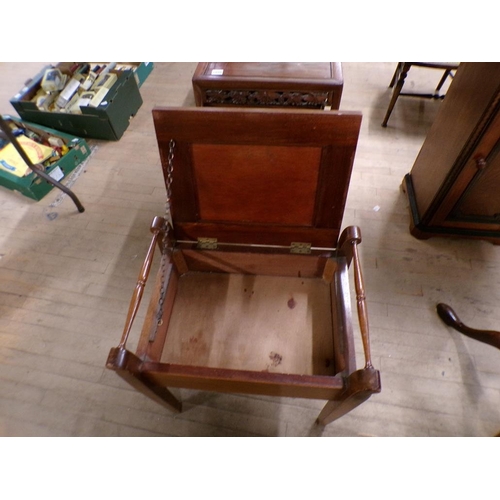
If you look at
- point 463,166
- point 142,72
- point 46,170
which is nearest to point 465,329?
point 463,166

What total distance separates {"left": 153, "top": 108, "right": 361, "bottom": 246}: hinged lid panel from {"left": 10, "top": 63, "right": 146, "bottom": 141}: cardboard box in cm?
169

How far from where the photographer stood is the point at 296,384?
0.73m

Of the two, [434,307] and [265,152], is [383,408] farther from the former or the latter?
[265,152]

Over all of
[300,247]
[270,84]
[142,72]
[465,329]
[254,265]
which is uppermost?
[270,84]

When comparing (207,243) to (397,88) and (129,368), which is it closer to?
(129,368)

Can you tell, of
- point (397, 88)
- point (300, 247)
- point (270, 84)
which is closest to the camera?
point (300, 247)

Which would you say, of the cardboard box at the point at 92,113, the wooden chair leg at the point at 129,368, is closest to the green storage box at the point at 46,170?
the cardboard box at the point at 92,113

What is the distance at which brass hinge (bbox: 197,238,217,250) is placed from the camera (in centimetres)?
107

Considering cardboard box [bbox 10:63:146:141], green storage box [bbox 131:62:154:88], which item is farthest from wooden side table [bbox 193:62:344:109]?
green storage box [bbox 131:62:154:88]

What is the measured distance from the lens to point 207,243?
1080 millimetres

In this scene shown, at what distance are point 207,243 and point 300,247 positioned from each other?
1.07 ft

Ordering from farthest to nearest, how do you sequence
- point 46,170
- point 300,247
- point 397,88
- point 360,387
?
point 397,88 → point 46,170 → point 300,247 → point 360,387

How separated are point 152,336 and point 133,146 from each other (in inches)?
73.8

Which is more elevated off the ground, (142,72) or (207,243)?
(207,243)
